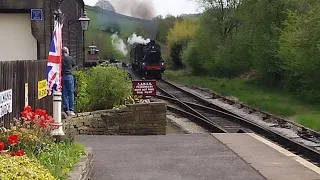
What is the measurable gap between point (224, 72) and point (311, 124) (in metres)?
29.9

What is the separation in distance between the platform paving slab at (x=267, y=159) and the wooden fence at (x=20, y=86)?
3.62 metres

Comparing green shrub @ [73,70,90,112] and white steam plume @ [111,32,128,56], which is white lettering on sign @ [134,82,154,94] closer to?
green shrub @ [73,70,90,112]

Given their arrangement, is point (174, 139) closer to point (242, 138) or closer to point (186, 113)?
point (242, 138)

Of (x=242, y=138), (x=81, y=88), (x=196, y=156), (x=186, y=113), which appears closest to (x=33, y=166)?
(x=196, y=156)

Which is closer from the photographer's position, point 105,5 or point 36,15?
point 36,15

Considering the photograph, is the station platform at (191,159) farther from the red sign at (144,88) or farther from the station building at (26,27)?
the red sign at (144,88)

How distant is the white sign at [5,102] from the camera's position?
766cm

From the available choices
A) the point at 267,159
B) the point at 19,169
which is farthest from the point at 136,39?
the point at 19,169

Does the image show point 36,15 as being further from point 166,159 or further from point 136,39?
point 136,39

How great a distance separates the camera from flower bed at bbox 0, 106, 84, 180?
18.1 feet

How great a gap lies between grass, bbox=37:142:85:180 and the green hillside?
48.3 meters

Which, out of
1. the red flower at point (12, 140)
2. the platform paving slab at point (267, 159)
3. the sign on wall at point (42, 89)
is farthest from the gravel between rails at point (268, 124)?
the red flower at point (12, 140)

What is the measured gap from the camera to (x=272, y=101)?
2839 centimetres

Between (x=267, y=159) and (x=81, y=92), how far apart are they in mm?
7702
